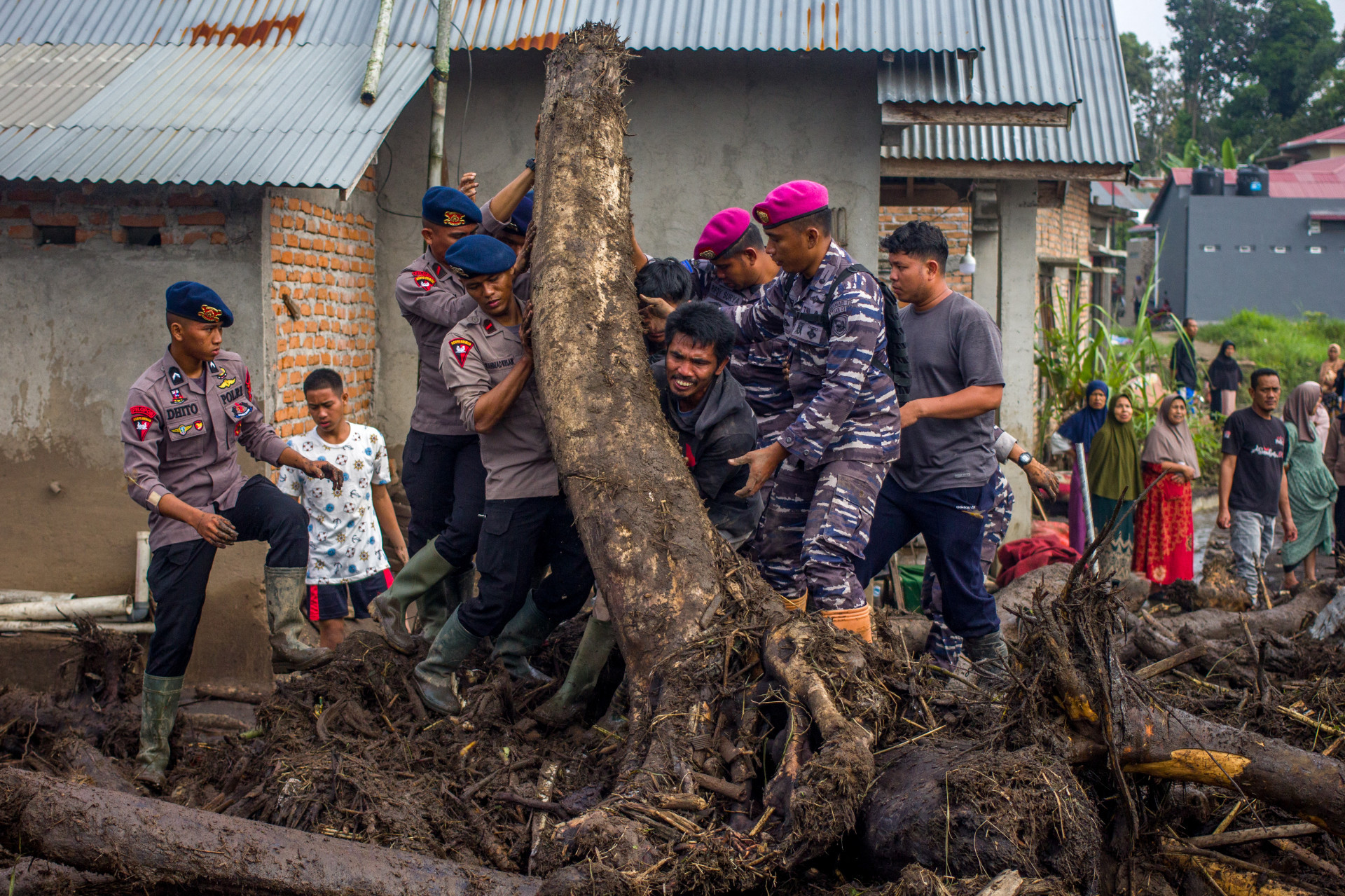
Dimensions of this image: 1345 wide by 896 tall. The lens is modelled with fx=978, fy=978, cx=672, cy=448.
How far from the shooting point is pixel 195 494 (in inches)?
162

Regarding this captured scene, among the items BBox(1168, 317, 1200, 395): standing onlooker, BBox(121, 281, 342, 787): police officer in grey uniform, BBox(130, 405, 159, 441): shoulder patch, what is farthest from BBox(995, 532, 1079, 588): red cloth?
BBox(1168, 317, 1200, 395): standing onlooker

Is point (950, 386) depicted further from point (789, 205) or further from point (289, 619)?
point (289, 619)

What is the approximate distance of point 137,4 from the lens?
7.12 metres

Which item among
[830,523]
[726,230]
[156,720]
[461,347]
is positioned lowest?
[156,720]

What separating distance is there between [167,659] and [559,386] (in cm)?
208

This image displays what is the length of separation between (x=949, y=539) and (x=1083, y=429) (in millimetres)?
4210

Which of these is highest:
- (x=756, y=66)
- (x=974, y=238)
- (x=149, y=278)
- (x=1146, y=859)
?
(x=756, y=66)

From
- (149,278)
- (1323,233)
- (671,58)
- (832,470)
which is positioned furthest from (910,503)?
(1323,233)

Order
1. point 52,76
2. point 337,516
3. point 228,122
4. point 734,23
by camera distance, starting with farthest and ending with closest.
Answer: point 734,23, point 52,76, point 228,122, point 337,516

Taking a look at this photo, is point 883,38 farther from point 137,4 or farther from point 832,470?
point 137,4

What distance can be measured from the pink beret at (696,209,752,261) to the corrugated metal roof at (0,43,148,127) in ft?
13.5

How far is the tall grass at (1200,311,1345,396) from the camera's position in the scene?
17797 mm

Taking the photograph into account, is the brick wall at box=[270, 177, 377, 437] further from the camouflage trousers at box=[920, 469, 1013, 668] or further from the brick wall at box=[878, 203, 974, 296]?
the brick wall at box=[878, 203, 974, 296]

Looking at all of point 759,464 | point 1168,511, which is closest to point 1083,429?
point 1168,511
